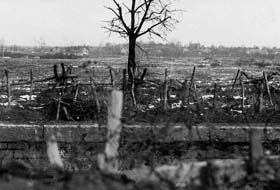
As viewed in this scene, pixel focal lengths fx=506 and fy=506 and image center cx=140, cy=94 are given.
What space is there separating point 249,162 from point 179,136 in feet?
15.2

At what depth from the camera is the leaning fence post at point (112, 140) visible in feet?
13.3

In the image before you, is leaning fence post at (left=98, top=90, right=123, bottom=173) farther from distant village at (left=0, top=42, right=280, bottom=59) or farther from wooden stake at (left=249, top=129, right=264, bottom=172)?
distant village at (left=0, top=42, right=280, bottom=59)

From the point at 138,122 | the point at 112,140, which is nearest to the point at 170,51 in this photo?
the point at 138,122

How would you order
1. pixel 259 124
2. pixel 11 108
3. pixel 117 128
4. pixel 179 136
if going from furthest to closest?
pixel 11 108, pixel 259 124, pixel 179 136, pixel 117 128

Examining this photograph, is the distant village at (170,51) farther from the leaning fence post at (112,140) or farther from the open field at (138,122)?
the leaning fence post at (112,140)

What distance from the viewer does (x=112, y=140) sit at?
14.4 ft

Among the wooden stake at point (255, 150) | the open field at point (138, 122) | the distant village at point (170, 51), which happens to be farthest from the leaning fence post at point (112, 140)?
the distant village at point (170, 51)

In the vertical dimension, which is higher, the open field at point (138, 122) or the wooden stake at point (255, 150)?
the wooden stake at point (255, 150)

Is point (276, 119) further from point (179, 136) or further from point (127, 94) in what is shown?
point (127, 94)

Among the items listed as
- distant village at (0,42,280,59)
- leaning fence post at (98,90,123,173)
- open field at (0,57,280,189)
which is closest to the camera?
→ leaning fence post at (98,90,123,173)

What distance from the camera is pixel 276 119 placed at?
10.9m

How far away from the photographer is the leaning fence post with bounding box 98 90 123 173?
4.05 metres

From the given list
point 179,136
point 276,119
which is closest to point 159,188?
point 179,136

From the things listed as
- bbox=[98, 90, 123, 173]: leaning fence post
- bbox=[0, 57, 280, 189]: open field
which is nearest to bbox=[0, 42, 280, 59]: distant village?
bbox=[0, 57, 280, 189]: open field
